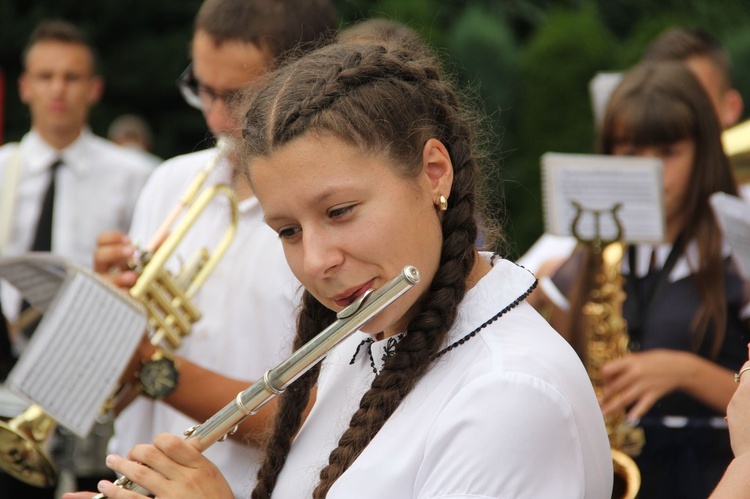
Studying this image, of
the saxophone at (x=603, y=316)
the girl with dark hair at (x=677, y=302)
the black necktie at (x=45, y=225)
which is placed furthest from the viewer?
the black necktie at (x=45, y=225)

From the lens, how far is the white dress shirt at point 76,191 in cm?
494

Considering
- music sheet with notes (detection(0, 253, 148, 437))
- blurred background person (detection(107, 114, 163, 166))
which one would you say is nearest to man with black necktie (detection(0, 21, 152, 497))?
music sheet with notes (detection(0, 253, 148, 437))

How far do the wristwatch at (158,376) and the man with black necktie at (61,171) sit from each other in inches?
82.5

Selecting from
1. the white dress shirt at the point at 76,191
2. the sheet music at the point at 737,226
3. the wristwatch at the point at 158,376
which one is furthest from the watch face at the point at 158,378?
the white dress shirt at the point at 76,191

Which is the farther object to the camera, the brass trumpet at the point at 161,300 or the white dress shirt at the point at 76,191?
the white dress shirt at the point at 76,191

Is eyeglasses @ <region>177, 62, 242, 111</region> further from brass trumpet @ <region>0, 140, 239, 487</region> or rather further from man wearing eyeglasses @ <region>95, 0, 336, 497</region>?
brass trumpet @ <region>0, 140, 239, 487</region>

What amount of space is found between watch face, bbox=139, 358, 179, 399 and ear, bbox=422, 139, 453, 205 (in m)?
1.07

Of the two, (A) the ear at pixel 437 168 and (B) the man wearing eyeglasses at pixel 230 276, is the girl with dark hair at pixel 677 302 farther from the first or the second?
(A) the ear at pixel 437 168

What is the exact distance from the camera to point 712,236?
3205 millimetres

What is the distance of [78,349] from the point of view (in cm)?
241

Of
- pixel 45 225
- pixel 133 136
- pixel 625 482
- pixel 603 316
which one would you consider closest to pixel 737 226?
pixel 603 316

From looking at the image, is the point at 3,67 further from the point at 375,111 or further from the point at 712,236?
the point at 375,111

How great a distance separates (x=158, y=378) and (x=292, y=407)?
2.28 feet

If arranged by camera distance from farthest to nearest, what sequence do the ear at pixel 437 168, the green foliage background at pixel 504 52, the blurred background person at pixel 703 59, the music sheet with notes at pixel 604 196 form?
the green foliage background at pixel 504 52 → the blurred background person at pixel 703 59 → the music sheet with notes at pixel 604 196 → the ear at pixel 437 168
